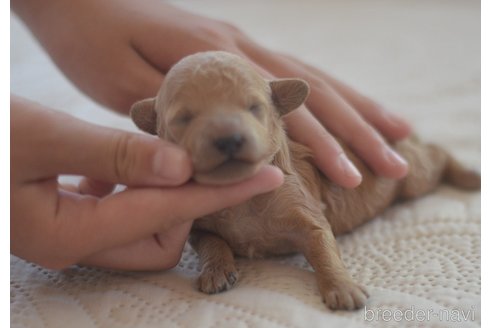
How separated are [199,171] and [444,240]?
91 cm

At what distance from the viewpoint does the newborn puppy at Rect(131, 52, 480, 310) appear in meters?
1.35

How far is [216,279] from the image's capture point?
4.96ft

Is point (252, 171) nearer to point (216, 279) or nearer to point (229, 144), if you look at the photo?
point (229, 144)

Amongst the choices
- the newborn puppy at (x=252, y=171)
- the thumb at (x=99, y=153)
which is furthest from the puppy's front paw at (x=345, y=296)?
the thumb at (x=99, y=153)

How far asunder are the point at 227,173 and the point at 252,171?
0.22 ft

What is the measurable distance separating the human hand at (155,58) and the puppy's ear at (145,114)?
0.47 meters

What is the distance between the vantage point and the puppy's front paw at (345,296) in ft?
4.58

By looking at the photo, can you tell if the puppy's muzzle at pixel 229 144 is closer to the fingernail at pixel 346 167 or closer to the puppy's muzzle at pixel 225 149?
the puppy's muzzle at pixel 225 149

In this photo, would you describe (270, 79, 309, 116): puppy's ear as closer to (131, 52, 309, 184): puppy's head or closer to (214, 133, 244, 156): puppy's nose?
(131, 52, 309, 184): puppy's head

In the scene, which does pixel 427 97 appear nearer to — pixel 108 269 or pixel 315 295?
pixel 315 295

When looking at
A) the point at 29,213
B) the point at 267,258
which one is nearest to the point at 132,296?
the point at 29,213

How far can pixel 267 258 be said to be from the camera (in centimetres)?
175

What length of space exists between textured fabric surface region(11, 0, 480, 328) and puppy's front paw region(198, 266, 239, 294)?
26mm

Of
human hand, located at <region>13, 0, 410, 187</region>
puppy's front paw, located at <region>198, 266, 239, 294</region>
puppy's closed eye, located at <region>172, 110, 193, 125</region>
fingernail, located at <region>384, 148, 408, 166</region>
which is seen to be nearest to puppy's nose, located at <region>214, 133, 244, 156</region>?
puppy's closed eye, located at <region>172, 110, 193, 125</region>
